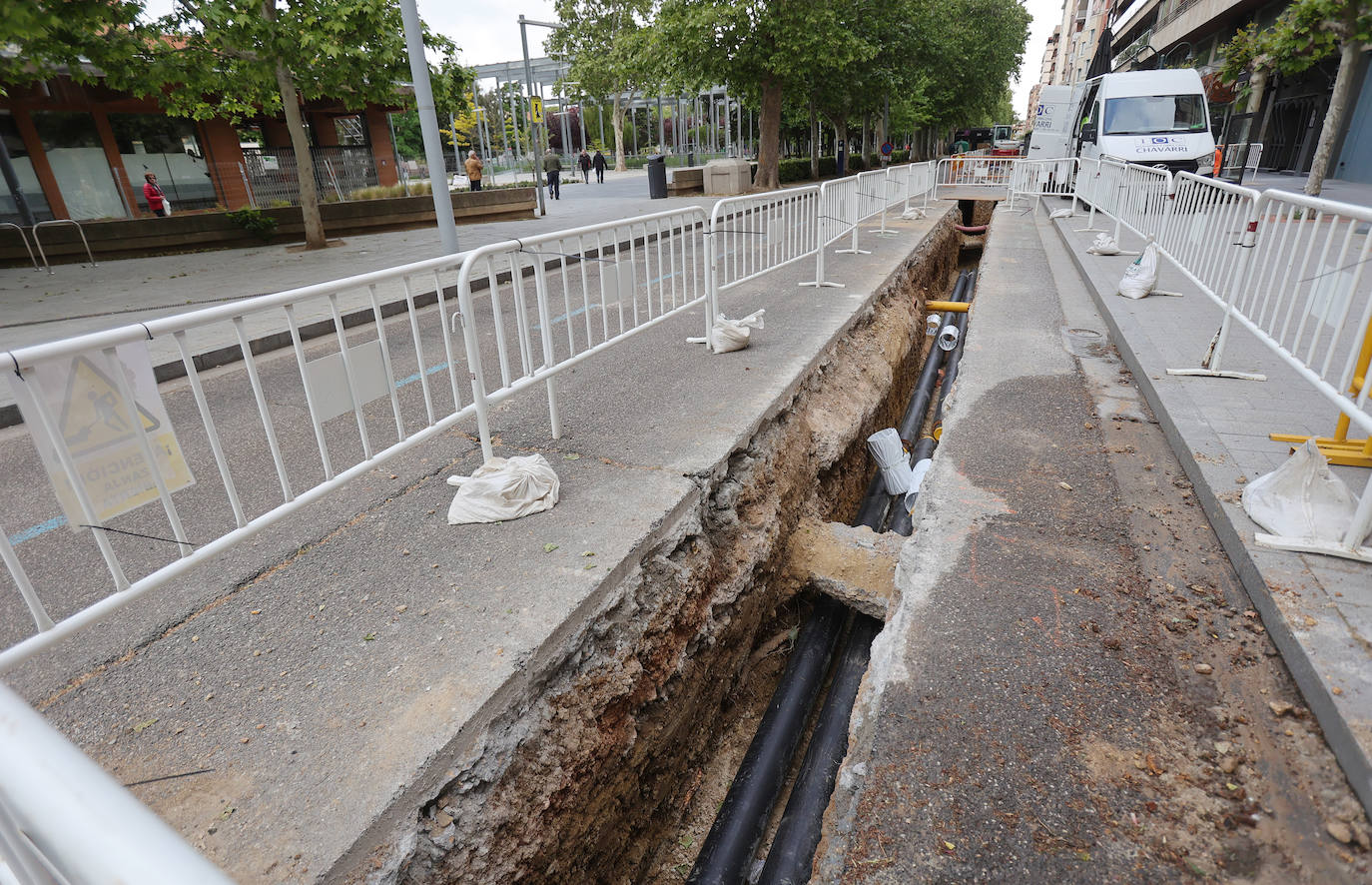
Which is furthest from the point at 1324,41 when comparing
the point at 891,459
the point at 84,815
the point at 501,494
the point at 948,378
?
the point at 84,815

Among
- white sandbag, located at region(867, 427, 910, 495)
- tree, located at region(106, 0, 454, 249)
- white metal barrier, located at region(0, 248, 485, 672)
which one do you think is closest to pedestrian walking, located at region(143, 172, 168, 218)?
tree, located at region(106, 0, 454, 249)

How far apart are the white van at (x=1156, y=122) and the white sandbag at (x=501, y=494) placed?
51.6 feet

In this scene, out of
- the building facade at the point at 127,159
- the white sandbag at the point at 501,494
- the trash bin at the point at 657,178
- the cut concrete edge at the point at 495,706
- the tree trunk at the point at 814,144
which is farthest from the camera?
the tree trunk at the point at 814,144

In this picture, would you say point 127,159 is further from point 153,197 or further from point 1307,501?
Result: point 1307,501

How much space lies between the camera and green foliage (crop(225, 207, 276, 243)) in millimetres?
14141

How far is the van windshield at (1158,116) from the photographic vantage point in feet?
49.3

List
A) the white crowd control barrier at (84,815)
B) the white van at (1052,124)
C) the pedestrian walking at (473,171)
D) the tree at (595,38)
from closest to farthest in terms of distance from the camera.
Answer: the white crowd control barrier at (84,815) → the pedestrian walking at (473,171) → the white van at (1052,124) → the tree at (595,38)

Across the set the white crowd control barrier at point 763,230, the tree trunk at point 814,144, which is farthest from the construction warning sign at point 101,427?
the tree trunk at point 814,144

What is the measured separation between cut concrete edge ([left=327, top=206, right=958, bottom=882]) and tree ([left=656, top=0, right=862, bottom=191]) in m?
17.5

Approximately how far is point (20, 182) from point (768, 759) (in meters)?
20.7

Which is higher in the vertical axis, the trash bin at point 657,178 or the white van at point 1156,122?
the white van at point 1156,122

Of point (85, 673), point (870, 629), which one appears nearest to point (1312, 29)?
point (870, 629)

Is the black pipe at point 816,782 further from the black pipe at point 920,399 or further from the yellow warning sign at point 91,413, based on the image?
the black pipe at point 920,399

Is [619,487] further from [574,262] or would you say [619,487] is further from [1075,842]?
[574,262]
